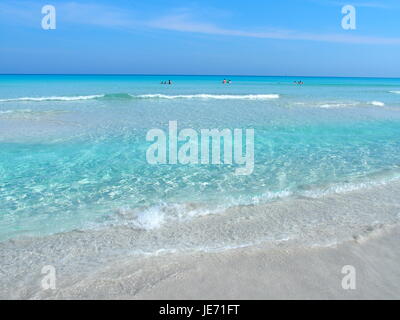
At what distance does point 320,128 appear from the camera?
16750 mm

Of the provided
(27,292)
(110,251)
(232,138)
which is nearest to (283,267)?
(110,251)

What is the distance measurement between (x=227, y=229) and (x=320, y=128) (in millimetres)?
12537

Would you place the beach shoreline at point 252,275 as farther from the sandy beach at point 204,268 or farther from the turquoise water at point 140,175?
the turquoise water at point 140,175

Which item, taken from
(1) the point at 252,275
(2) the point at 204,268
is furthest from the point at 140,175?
(1) the point at 252,275

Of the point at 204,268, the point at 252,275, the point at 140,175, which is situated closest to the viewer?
the point at 252,275

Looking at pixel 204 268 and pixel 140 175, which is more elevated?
pixel 140 175

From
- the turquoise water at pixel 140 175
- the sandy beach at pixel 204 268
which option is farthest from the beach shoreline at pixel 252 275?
the turquoise water at pixel 140 175

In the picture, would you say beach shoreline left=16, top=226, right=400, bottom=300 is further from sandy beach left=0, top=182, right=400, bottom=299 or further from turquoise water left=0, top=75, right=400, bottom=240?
turquoise water left=0, top=75, right=400, bottom=240

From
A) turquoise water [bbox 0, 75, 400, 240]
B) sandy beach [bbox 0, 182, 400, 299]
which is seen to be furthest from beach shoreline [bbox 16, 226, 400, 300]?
turquoise water [bbox 0, 75, 400, 240]

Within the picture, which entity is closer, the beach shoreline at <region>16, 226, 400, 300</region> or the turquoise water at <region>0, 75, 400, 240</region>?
the beach shoreline at <region>16, 226, 400, 300</region>

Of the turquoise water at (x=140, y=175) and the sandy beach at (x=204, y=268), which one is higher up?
the turquoise water at (x=140, y=175)

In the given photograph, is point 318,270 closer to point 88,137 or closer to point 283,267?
point 283,267

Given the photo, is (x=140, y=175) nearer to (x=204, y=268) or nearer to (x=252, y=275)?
(x=204, y=268)

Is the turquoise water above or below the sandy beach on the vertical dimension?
above
